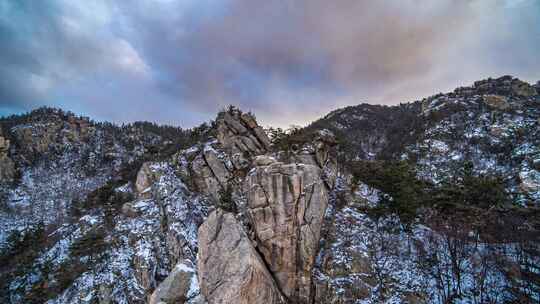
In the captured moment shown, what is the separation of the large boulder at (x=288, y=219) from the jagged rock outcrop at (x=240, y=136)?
10.0 meters

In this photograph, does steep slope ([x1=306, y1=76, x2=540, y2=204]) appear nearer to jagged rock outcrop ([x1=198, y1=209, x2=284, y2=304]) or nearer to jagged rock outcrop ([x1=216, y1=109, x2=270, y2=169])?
jagged rock outcrop ([x1=216, y1=109, x2=270, y2=169])

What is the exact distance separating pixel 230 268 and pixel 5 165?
119m

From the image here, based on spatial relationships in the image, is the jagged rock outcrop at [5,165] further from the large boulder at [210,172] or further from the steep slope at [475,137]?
the steep slope at [475,137]

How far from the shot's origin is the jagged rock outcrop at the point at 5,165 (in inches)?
3346

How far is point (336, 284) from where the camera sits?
21922 millimetres

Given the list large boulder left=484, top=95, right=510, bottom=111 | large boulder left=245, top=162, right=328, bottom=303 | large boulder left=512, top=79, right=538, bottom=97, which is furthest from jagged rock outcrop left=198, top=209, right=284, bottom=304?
large boulder left=512, top=79, right=538, bottom=97

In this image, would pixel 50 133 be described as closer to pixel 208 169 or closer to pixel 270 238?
pixel 208 169

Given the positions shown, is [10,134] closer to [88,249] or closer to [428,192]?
[88,249]

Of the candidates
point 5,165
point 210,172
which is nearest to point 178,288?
point 210,172

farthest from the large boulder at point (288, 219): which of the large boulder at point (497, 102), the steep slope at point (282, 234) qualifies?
the large boulder at point (497, 102)

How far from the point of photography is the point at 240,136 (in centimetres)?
3584

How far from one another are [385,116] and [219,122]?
121 meters

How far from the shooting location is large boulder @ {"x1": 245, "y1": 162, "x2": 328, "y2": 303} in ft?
72.3

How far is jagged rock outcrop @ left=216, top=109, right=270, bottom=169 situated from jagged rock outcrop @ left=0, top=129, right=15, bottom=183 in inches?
4006
